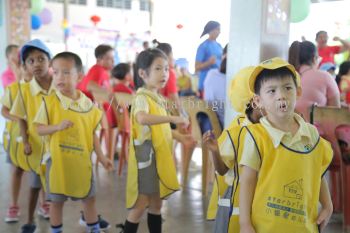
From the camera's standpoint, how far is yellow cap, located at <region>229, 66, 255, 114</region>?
67.9 inches

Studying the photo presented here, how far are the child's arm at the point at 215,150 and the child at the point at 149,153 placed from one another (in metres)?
0.71

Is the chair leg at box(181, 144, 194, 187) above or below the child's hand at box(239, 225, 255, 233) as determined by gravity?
below

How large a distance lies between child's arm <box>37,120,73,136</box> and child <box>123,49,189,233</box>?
349mm

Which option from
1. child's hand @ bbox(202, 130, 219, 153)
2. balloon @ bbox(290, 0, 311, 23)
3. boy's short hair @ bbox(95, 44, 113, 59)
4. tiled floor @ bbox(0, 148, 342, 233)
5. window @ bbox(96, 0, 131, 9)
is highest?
window @ bbox(96, 0, 131, 9)

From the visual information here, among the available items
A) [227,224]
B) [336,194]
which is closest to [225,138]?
[227,224]

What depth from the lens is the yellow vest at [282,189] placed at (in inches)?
54.9

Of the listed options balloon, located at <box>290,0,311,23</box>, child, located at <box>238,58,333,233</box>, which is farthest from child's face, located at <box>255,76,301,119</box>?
balloon, located at <box>290,0,311,23</box>

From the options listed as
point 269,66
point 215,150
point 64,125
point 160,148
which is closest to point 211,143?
point 215,150

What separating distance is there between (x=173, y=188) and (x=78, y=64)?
0.85 m

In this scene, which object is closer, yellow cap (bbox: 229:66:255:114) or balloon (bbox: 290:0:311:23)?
yellow cap (bbox: 229:66:255:114)

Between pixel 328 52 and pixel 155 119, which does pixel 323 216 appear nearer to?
pixel 155 119

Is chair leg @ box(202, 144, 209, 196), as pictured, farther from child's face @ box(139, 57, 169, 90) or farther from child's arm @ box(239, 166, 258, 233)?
child's arm @ box(239, 166, 258, 233)

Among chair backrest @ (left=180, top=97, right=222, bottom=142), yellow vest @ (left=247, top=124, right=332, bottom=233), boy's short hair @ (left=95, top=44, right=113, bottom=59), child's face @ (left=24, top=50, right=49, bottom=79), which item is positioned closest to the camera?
yellow vest @ (left=247, top=124, right=332, bottom=233)

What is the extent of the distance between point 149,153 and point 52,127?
518 millimetres
